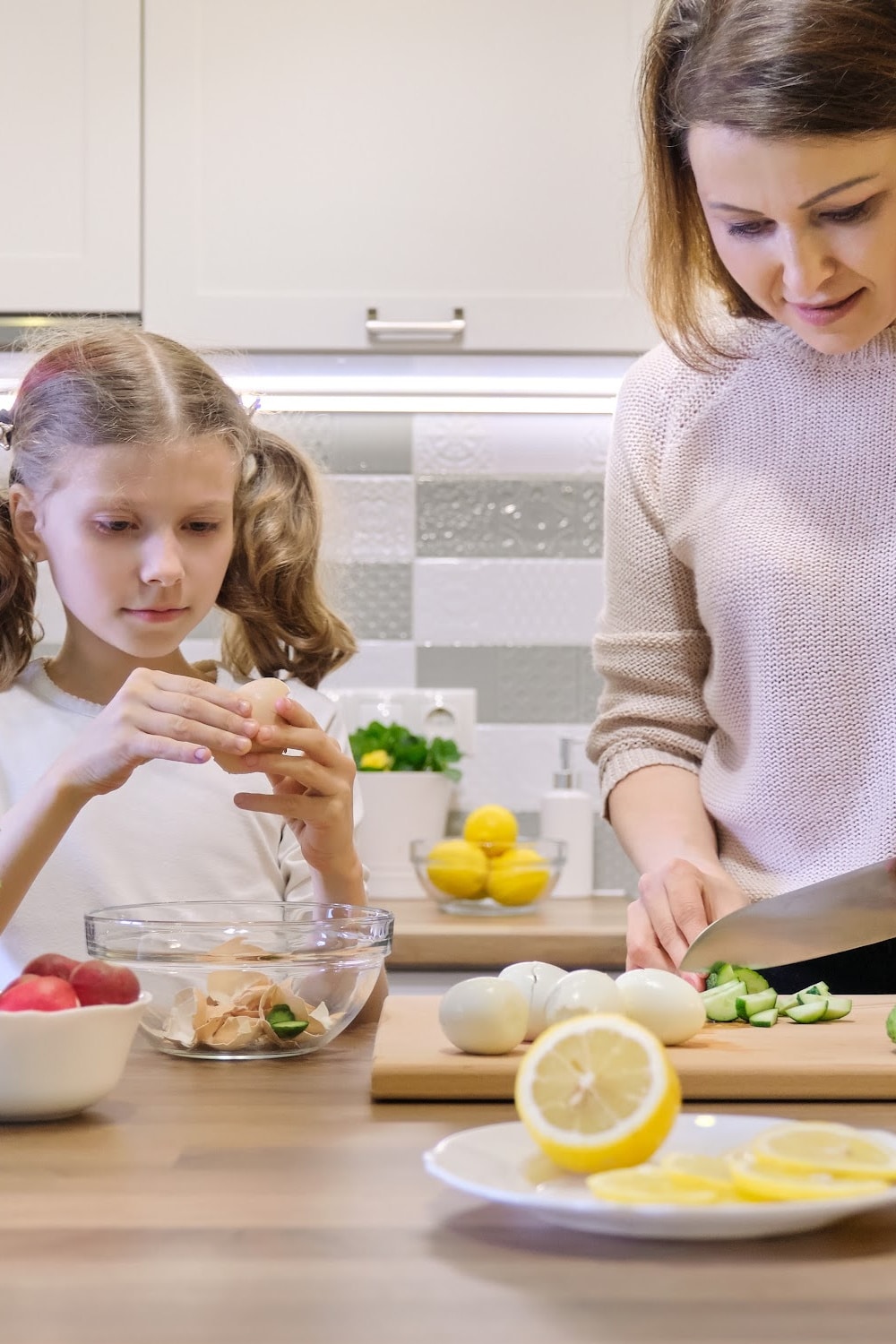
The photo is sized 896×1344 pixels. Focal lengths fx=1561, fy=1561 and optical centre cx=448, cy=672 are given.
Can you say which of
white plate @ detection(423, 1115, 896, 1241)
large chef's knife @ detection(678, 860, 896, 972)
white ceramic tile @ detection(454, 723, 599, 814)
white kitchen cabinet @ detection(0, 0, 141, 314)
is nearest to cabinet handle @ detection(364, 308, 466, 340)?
white kitchen cabinet @ detection(0, 0, 141, 314)

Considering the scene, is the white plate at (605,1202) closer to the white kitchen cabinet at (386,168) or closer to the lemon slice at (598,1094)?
the lemon slice at (598,1094)

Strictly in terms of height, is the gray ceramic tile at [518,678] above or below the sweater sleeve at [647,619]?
below

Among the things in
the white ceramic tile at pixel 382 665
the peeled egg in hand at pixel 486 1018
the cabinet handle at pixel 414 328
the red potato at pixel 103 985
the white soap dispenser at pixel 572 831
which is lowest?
the white soap dispenser at pixel 572 831

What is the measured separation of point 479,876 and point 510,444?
0.83 m

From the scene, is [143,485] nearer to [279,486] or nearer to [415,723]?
[279,486]

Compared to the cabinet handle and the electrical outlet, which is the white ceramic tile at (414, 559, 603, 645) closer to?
the electrical outlet

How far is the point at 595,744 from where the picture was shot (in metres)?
1.57

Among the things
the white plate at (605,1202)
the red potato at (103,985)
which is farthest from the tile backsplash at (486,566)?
the white plate at (605,1202)

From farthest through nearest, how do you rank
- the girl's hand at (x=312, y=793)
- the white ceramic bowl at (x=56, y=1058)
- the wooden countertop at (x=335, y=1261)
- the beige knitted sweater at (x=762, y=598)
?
the beige knitted sweater at (x=762, y=598) < the girl's hand at (x=312, y=793) < the white ceramic bowl at (x=56, y=1058) < the wooden countertop at (x=335, y=1261)

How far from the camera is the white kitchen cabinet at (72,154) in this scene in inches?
89.4

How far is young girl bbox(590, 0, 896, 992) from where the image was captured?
114 cm

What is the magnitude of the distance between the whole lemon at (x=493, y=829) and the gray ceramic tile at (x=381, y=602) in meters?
0.47

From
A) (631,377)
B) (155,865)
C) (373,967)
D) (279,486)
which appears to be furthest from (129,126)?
(373,967)

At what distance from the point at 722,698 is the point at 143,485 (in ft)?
1.88
